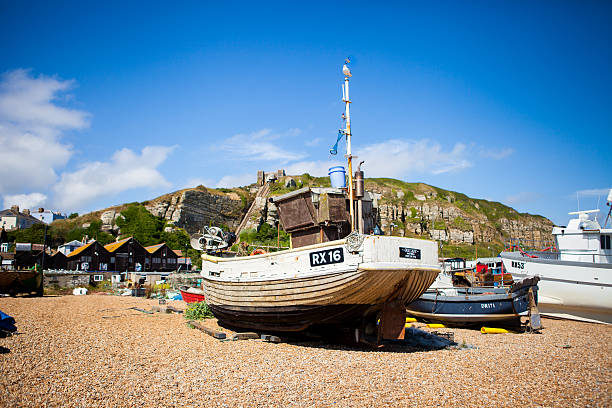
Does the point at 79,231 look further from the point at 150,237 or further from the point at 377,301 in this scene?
the point at 377,301

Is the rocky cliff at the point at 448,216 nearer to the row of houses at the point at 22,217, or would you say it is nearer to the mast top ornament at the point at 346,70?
the mast top ornament at the point at 346,70

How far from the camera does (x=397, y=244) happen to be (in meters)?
9.07

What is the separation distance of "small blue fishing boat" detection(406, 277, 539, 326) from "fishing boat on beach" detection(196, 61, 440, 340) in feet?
18.4

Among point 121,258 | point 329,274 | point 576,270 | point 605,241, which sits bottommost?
point 576,270

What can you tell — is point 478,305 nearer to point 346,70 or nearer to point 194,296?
point 346,70

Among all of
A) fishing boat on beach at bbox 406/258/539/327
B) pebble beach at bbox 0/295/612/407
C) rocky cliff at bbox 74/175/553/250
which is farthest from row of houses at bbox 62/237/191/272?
fishing boat on beach at bbox 406/258/539/327

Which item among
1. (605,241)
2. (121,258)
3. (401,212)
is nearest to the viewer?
(605,241)

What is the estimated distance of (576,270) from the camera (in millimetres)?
18938

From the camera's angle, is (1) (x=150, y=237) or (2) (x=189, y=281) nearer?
(2) (x=189, y=281)

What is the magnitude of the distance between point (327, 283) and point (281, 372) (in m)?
2.41

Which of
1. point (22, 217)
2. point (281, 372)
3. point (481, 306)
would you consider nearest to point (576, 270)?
point (481, 306)

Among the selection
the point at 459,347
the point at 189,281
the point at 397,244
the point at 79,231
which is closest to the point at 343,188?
the point at 397,244

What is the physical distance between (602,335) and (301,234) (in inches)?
489

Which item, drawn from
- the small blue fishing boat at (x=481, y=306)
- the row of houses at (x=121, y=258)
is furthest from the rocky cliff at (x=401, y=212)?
the small blue fishing boat at (x=481, y=306)
